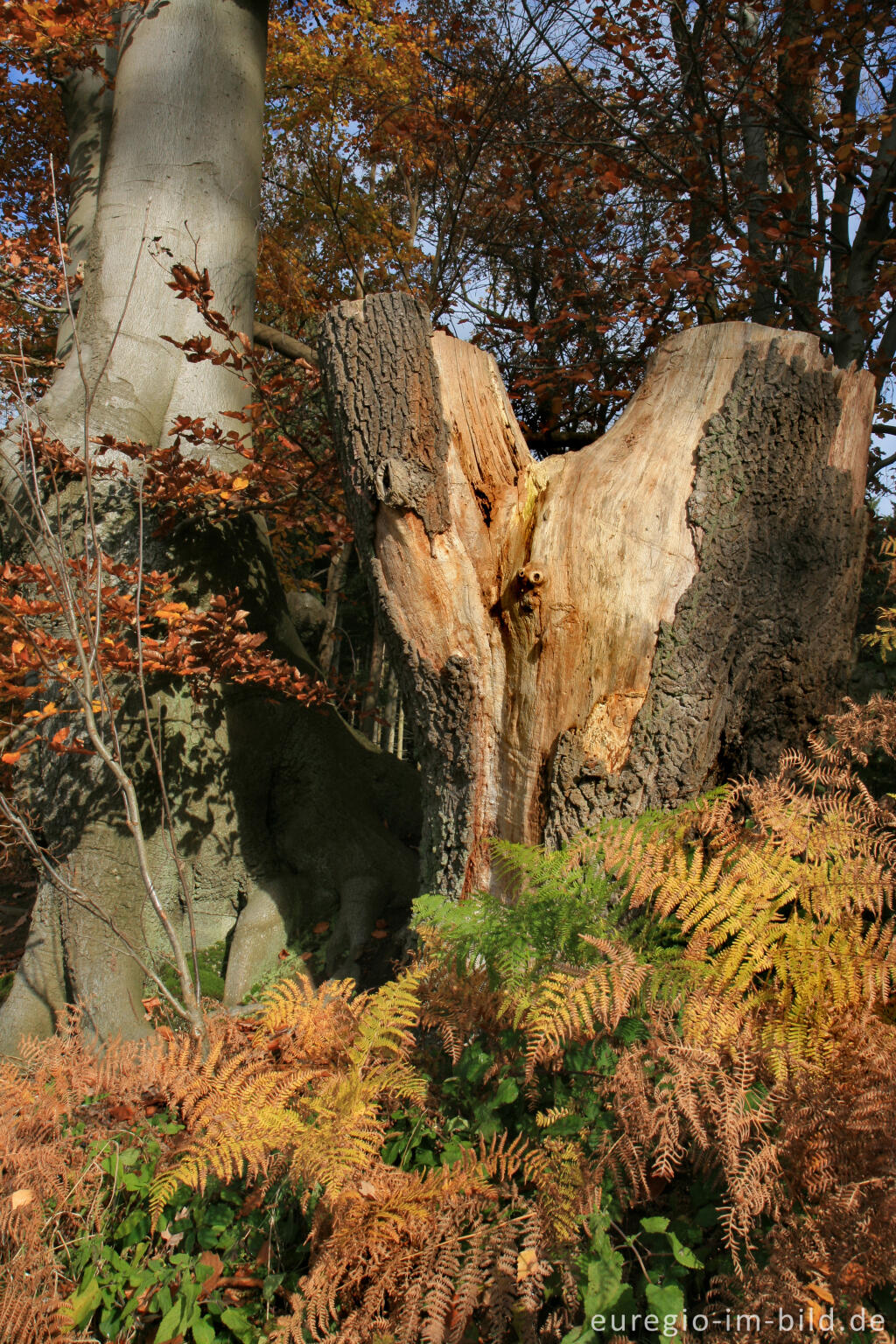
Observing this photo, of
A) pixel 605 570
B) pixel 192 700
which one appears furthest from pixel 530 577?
pixel 192 700

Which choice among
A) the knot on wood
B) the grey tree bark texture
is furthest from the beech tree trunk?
the grey tree bark texture

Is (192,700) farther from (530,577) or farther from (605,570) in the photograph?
(605,570)

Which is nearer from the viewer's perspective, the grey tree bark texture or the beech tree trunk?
the beech tree trunk

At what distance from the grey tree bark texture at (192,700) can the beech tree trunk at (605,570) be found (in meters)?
1.85

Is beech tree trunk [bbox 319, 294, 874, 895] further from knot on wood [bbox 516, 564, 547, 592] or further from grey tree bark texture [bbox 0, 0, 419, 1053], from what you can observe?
grey tree bark texture [bbox 0, 0, 419, 1053]

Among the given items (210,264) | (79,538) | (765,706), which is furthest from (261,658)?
(210,264)

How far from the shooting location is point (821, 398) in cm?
305

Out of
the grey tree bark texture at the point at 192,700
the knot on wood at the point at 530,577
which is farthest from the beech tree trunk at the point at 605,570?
the grey tree bark texture at the point at 192,700

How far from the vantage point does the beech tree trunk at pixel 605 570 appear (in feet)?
9.62

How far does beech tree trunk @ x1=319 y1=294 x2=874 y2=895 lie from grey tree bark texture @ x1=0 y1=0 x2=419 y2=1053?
185 centimetres

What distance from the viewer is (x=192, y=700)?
4.73 metres

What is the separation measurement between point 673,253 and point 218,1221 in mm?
6359

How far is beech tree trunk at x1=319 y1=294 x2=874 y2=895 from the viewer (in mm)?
2932

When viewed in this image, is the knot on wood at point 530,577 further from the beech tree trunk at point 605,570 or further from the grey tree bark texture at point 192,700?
the grey tree bark texture at point 192,700
